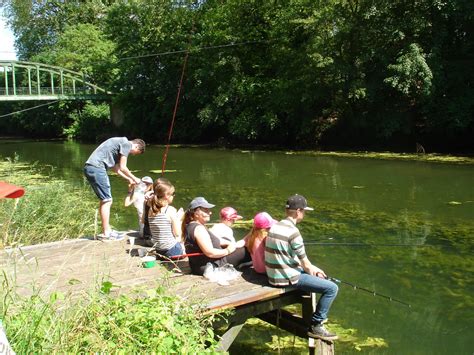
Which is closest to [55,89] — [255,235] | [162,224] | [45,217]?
[45,217]

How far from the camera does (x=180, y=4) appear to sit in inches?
1385

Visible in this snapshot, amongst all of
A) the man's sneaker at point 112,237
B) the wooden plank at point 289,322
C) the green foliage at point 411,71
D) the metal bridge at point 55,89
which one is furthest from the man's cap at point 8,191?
the metal bridge at point 55,89

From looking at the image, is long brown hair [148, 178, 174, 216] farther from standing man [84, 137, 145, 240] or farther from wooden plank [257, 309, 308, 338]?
wooden plank [257, 309, 308, 338]

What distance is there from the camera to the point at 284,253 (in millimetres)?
4531

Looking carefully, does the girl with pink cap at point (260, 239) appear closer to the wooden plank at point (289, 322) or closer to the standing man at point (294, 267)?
the standing man at point (294, 267)

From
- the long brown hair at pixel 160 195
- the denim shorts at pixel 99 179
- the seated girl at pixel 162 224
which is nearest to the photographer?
the seated girl at pixel 162 224

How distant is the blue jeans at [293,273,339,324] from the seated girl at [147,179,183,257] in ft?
4.64

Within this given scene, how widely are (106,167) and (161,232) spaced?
49.8 inches

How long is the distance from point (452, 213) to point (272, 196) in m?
4.12

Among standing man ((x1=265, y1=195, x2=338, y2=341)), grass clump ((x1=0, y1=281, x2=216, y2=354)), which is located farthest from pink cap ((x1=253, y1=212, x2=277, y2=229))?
grass clump ((x1=0, y1=281, x2=216, y2=354))

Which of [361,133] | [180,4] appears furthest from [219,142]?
[180,4]

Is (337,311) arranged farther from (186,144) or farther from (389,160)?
(186,144)

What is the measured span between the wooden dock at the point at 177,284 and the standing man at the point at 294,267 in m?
0.09

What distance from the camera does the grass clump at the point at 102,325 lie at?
291 centimetres
